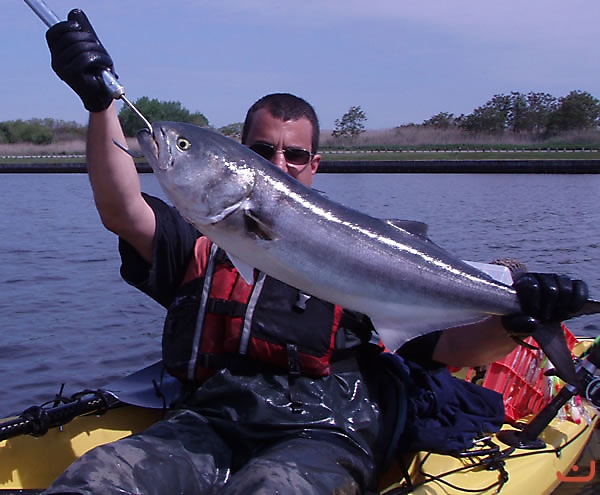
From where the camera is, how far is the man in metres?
3.11

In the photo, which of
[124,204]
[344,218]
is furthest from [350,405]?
[124,204]

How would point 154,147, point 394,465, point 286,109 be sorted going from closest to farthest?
1. point 154,147
2. point 286,109
3. point 394,465

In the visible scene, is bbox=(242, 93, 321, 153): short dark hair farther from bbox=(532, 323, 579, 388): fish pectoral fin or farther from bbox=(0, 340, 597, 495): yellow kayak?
bbox=(0, 340, 597, 495): yellow kayak

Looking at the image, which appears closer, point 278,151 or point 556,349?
point 556,349

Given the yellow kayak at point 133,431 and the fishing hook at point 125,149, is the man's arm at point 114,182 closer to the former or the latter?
the fishing hook at point 125,149

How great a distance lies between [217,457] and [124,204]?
3.97 feet

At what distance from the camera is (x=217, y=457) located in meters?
3.38

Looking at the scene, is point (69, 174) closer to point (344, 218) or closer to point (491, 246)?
point (491, 246)

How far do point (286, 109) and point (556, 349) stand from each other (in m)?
1.73

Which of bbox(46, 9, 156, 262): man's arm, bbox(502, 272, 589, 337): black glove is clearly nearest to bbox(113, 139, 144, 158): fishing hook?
bbox(46, 9, 156, 262): man's arm

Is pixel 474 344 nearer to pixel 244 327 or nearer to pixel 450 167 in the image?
pixel 244 327

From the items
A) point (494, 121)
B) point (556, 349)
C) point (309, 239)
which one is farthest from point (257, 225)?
point (494, 121)

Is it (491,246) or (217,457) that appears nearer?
(217,457)

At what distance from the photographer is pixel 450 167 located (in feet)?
170
